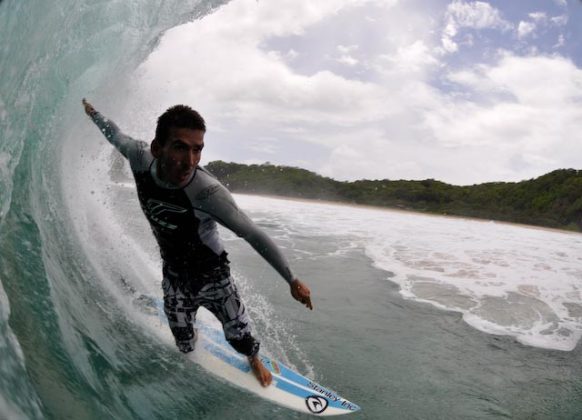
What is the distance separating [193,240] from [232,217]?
38 cm

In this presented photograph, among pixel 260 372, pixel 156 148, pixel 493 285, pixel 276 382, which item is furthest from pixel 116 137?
pixel 493 285

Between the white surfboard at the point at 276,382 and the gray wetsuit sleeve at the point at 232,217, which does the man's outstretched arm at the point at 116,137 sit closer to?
the gray wetsuit sleeve at the point at 232,217

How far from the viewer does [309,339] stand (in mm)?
5027

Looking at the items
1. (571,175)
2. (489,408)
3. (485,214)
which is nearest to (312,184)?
(485,214)

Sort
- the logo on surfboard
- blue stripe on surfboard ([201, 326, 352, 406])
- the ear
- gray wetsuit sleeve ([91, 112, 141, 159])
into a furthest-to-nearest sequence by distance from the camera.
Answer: blue stripe on surfboard ([201, 326, 352, 406]), the logo on surfboard, gray wetsuit sleeve ([91, 112, 141, 159]), the ear

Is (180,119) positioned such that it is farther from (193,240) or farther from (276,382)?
(276,382)

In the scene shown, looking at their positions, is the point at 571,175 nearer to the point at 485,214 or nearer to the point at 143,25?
the point at 485,214

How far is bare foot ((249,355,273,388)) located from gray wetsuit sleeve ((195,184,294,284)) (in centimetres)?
128

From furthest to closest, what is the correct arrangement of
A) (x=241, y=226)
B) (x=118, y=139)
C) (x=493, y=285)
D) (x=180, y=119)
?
1. (x=493, y=285)
2. (x=118, y=139)
3. (x=241, y=226)
4. (x=180, y=119)

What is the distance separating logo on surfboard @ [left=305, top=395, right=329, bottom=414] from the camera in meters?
3.58

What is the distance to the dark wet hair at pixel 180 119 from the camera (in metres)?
2.61

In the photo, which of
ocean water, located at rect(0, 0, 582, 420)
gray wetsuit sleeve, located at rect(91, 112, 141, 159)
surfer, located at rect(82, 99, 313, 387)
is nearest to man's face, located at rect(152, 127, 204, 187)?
surfer, located at rect(82, 99, 313, 387)

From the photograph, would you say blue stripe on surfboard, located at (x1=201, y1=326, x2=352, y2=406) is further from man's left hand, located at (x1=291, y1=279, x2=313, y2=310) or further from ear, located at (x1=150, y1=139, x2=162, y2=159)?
ear, located at (x1=150, y1=139, x2=162, y2=159)

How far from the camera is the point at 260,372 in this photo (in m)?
3.81
